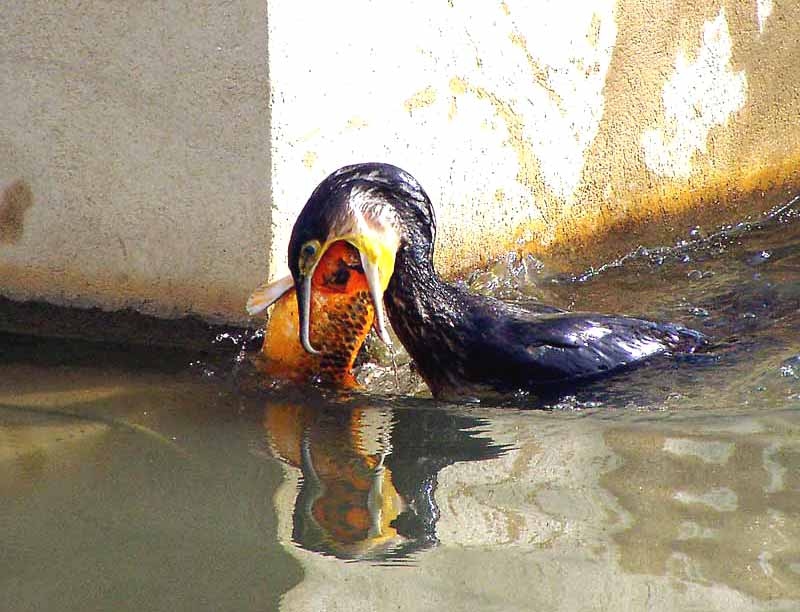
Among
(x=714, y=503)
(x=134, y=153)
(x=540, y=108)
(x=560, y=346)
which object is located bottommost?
(x=714, y=503)

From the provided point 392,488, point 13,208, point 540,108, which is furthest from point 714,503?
point 13,208

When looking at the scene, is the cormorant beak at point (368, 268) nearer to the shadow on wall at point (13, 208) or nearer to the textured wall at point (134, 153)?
the textured wall at point (134, 153)

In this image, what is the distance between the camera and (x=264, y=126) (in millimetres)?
4379

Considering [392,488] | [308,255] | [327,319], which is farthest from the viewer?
[327,319]

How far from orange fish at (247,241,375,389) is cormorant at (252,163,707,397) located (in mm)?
46

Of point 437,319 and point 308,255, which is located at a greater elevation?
point 308,255

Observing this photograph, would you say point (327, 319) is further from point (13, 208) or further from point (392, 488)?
point (13, 208)

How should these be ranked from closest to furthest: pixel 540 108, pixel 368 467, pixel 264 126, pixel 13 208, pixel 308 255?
pixel 368 467 → pixel 308 255 → pixel 264 126 → pixel 13 208 → pixel 540 108

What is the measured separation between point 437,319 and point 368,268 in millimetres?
294

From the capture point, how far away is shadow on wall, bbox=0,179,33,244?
4.78 meters

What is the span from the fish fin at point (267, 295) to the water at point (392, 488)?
25cm

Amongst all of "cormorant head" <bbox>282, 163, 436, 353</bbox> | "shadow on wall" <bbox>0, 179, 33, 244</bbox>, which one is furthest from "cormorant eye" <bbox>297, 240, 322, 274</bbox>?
"shadow on wall" <bbox>0, 179, 33, 244</bbox>

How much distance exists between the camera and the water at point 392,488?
2686 millimetres

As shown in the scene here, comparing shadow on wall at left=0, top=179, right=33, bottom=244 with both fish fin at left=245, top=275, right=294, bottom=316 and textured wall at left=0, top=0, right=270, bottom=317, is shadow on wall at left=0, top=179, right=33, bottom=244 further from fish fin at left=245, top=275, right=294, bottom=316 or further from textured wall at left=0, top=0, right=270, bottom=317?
fish fin at left=245, top=275, right=294, bottom=316
